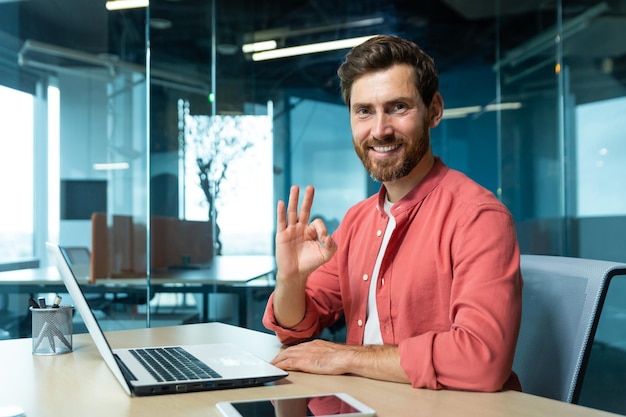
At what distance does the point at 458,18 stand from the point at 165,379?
4080 millimetres

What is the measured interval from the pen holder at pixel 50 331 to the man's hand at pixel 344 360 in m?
0.48

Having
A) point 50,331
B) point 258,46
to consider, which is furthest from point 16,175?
point 50,331

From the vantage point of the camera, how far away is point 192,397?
42.6 inches

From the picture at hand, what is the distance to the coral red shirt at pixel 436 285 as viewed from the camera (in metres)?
1.15

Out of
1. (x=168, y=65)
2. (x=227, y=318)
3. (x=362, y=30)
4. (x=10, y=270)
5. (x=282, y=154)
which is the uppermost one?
(x=362, y=30)

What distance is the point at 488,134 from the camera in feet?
15.1

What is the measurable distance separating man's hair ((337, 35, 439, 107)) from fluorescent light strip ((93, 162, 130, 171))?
2312 mm

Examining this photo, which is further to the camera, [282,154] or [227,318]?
[282,154]

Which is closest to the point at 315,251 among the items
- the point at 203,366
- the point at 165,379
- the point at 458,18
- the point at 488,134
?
the point at 203,366

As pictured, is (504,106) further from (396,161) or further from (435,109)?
(396,161)

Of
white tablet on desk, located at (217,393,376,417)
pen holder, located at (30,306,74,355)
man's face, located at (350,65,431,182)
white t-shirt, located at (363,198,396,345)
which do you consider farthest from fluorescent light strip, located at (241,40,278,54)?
white tablet on desk, located at (217,393,376,417)

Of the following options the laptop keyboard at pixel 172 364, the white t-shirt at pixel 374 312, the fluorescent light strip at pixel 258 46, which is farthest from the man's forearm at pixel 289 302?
the fluorescent light strip at pixel 258 46

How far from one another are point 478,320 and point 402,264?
0.32m

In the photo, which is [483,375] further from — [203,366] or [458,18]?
[458,18]
